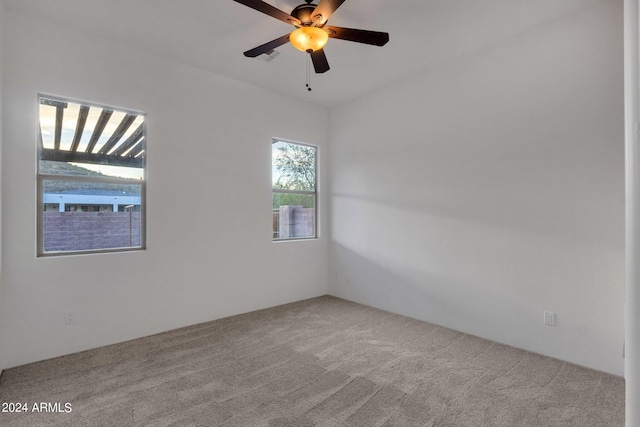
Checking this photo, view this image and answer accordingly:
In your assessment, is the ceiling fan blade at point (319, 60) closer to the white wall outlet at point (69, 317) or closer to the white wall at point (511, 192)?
the white wall at point (511, 192)

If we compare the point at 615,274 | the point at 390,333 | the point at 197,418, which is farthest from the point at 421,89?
the point at 197,418

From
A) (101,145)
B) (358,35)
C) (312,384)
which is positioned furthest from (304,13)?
(312,384)

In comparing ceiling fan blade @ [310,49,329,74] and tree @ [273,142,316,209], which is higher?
ceiling fan blade @ [310,49,329,74]

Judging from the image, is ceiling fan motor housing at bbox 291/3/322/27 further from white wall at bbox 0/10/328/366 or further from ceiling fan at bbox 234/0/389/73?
white wall at bbox 0/10/328/366

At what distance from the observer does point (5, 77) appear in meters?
2.67

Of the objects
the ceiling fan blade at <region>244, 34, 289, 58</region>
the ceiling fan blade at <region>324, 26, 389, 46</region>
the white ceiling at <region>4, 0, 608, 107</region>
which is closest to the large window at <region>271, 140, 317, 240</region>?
the white ceiling at <region>4, 0, 608, 107</region>

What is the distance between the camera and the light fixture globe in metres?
2.27

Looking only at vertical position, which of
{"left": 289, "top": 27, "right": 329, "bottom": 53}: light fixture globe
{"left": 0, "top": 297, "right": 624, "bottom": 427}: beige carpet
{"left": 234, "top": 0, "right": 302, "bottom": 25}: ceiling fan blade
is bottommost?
{"left": 0, "top": 297, "right": 624, "bottom": 427}: beige carpet

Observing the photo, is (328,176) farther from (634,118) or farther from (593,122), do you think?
(634,118)

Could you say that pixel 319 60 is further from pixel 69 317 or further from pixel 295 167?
pixel 69 317

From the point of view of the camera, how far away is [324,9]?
210cm

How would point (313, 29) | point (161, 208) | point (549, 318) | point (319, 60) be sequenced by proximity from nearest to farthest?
point (313, 29) < point (319, 60) < point (549, 318) < point (161, 208)

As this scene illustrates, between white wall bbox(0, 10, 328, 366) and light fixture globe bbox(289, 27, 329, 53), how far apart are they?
1899 mm

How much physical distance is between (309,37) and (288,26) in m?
0.78
